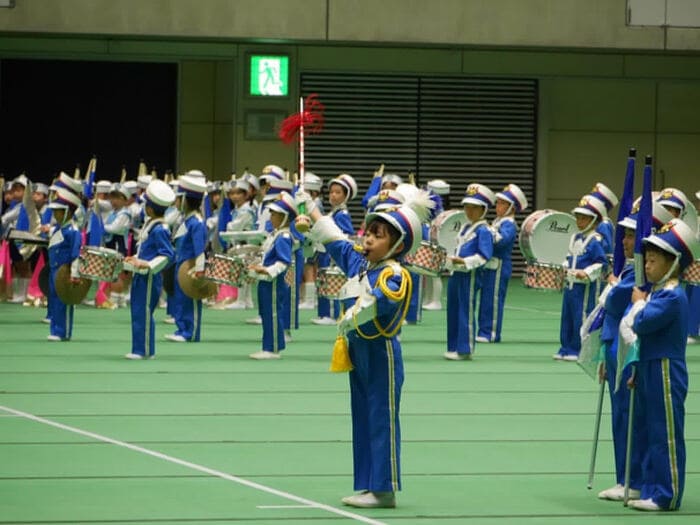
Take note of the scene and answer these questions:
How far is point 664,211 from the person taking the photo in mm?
9266

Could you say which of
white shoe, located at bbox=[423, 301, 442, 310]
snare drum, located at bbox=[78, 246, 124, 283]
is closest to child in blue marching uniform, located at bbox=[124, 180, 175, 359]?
snare drum, located at bbox=[78, 246, 124, 283]

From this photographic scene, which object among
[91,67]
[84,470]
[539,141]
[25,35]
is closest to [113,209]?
[25,35]

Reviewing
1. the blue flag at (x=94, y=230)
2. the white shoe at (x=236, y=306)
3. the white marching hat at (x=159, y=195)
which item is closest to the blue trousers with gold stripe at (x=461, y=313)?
the white marching hat at (x=159, y=195)

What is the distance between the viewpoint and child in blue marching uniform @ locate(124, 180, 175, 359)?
15.0 meters

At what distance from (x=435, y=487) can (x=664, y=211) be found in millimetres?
2039

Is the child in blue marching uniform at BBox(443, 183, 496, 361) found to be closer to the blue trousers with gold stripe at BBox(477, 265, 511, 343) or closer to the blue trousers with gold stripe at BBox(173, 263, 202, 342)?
the blue trousers with gold stripe at BBox(477, 265, 511, 343)

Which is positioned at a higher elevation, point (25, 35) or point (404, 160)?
point (25, 35)

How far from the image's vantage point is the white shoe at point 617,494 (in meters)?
8.48

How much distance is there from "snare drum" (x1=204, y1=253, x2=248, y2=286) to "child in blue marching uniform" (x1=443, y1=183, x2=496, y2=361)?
208 centimetres

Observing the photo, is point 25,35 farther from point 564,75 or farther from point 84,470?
point 84,470

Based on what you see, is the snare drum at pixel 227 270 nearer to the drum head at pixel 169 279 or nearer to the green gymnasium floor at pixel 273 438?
the green gymnasium floor at pixel 273 438

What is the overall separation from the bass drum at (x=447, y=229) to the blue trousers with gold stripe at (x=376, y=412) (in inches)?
448

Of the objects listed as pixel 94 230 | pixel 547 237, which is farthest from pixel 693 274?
pixel 94 230

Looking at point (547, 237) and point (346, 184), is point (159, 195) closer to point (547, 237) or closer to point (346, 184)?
point (346, 184)
